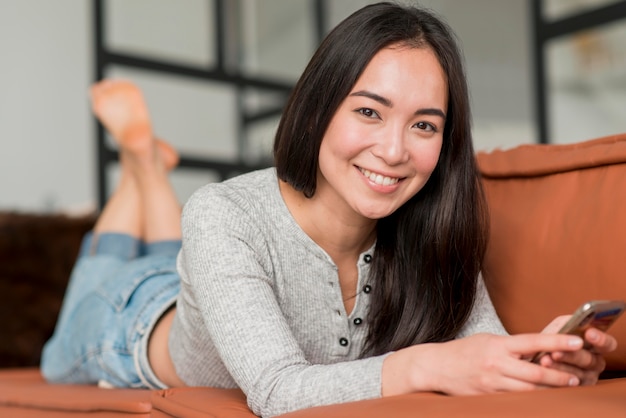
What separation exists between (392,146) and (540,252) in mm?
348

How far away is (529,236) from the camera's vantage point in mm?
1384

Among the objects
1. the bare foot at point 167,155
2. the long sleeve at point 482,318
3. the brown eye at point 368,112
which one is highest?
the brown eye at point 368,112

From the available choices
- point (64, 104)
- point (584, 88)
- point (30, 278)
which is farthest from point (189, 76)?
point (30, 278)

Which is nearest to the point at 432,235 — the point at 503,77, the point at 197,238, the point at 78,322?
the point at 197,238

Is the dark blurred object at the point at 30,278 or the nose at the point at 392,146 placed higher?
the nose at the point at 392,146

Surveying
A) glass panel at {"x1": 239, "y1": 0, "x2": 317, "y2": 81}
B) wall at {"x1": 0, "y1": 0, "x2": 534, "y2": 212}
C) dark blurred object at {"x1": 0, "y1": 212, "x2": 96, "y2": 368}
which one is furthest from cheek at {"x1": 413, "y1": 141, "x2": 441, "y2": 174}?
glass panel at {"x1": 239, "y1": 0, "x2": 317, "y2": 81}

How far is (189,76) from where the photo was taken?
4.31 meters

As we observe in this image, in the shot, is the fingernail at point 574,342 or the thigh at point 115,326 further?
the thigh at point 115,326

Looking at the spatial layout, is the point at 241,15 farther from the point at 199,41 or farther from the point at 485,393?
the point at 485,393

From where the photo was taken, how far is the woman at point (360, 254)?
1.00m

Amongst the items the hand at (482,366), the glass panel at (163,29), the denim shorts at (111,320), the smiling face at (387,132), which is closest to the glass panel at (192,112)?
the glass panel at (163,29)

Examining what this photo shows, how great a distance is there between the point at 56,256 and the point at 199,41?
2.29 m

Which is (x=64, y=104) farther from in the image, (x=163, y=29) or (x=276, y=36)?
(x=276, y=36)

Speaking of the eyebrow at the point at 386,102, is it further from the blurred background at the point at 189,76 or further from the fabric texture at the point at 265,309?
the blurred background at the point at 189,76
